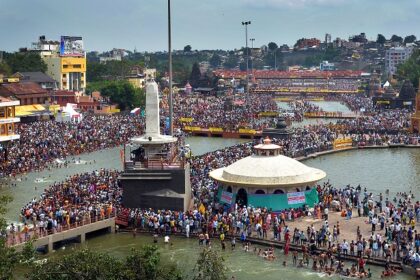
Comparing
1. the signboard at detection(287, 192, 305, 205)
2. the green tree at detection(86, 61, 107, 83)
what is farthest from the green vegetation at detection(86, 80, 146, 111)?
the signboard at detection(287, 192, 305, 205)

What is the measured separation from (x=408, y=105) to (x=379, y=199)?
61.2 metres

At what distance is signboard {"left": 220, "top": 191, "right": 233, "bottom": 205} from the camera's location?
36000 millimetres

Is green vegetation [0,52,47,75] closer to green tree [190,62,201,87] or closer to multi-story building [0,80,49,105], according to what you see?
multi-story building [0,80,49,105]

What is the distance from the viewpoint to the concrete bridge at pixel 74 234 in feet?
99.1

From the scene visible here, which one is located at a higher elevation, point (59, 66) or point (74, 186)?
point (59, 66)

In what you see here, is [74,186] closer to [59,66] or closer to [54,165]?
[54,165]

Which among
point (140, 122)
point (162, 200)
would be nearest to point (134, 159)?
point (162, 200)

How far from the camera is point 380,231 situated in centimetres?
3147

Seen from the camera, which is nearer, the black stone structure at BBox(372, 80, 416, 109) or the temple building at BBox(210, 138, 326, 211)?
the temple building at BBox(210, 138, 326, 211)

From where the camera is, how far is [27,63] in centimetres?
10931

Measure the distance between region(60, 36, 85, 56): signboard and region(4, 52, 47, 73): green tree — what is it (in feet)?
14.6

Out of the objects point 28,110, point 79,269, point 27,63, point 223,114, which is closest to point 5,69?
point 27,63

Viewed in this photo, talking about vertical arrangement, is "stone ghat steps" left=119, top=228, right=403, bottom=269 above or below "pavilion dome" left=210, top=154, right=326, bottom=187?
below

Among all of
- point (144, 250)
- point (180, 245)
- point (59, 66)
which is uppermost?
point (59, 66)
